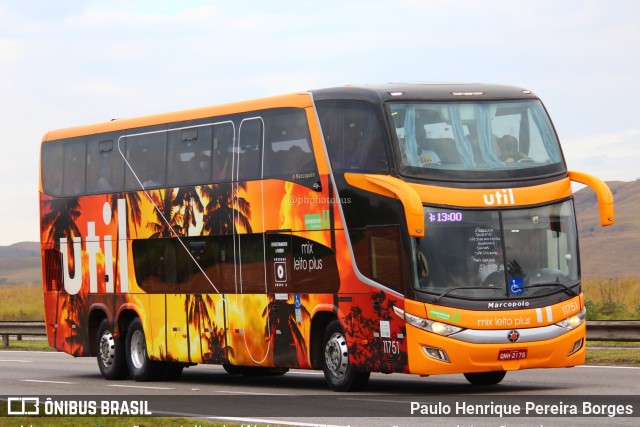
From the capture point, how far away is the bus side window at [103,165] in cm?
2516

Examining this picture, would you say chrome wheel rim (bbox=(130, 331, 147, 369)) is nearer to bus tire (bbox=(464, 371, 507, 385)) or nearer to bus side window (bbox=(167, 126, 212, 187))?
bus side window (bbox=(167, 126, 212, 187))

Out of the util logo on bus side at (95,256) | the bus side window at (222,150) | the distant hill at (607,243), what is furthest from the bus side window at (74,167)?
the distant hill at (607,243)

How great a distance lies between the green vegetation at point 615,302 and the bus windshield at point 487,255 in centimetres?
1414

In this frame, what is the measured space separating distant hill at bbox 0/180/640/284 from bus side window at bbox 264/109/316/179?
7222 cm

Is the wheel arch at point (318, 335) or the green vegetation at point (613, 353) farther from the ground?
the wheel arch at point (318, 335)

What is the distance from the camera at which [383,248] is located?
19109mm

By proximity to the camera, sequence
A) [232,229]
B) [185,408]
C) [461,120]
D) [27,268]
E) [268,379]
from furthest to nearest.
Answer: [27,268]
[268,379]
[232,229]
[461,120]
[185,408]

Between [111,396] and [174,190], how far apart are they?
14.2 ft

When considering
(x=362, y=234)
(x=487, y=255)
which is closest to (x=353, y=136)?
(x=362, y=234)

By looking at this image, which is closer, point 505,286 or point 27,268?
point 505,286

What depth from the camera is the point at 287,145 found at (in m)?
20.8

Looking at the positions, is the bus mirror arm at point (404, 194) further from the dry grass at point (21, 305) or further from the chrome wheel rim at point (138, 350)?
the dry grass at point (21, 305)

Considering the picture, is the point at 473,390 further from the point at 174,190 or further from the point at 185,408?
the point at 174,190

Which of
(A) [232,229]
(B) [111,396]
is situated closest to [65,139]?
(A) [232,229]
